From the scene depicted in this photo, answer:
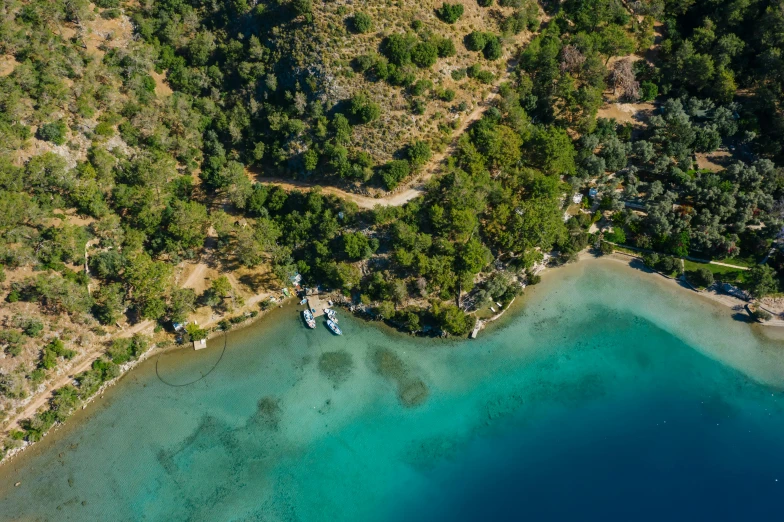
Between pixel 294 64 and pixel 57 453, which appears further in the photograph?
pixel 294 64

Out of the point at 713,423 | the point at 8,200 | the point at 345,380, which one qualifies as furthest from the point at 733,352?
the point at 8,200

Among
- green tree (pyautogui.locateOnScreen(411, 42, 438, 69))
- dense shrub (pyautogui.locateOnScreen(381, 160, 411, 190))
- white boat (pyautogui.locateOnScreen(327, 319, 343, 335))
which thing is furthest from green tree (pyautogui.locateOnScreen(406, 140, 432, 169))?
white boat (pyautogui.locateOnScreen(327, 319, 343, 335))

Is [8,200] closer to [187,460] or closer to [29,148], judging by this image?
[29,148]

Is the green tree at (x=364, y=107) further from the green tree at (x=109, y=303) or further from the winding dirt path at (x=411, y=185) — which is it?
the green tree at (x=109, y=303)

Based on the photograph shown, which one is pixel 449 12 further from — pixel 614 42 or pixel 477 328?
pixel 477 328

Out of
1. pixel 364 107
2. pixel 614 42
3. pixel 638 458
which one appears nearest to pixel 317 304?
pixel 364 107
